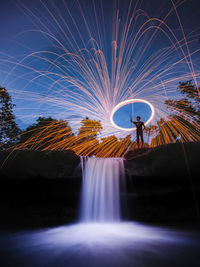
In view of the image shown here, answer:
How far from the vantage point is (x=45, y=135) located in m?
25.4

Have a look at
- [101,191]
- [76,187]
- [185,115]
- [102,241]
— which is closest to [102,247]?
[102,241]

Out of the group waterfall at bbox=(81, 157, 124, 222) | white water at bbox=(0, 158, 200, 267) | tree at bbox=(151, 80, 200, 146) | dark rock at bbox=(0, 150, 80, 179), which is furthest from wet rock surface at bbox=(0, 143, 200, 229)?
tree at bbox=(151, 80, 200, 146)

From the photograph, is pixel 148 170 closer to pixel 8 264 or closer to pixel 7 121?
pixel 8 264

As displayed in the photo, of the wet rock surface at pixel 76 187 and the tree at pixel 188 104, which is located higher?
the tree at pixel 188 104

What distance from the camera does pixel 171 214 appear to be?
25.5 feet

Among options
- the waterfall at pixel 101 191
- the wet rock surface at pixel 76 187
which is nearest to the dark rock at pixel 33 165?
the wet rock surface at pixel 76 187

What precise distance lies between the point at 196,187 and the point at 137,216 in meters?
3.09

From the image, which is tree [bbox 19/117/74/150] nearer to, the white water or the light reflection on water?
the white water

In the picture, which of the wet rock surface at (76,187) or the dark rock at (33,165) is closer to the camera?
the wet rock surface at (76,187)

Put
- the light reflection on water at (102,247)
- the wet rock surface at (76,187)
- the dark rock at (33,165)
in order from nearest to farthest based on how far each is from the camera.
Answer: the light reflection on water at (102,247) → the wet rock surface at (76,187) → the dark rock at (33,165)

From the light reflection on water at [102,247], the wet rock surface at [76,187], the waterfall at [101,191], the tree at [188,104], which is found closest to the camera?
the light reflection on water at [102,247]

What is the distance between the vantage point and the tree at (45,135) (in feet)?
71.7

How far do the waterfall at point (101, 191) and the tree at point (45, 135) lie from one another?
1317 cm

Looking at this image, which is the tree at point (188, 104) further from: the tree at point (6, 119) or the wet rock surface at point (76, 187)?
the tree at point (6, 119)
